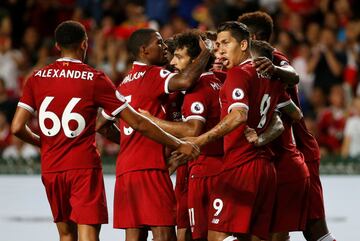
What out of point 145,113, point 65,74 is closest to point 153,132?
point 145,113

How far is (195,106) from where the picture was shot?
7324 millimetres

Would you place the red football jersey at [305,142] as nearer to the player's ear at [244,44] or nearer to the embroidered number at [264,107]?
the embroidered number at [264,107]

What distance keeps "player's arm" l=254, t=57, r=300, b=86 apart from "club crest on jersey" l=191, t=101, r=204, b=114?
1.89 ft

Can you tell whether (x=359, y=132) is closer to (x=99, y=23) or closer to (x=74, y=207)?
(x=99, y=23)

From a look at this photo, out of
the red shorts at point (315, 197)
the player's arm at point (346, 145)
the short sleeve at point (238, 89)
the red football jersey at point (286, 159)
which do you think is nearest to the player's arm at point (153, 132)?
the short sleeve at point (238, 89)

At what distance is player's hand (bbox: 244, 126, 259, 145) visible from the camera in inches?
273

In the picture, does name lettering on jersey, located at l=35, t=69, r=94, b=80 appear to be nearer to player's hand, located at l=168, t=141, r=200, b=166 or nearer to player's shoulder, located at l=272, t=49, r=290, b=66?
player's hand, located at l=168, t=141, r=200, b=166

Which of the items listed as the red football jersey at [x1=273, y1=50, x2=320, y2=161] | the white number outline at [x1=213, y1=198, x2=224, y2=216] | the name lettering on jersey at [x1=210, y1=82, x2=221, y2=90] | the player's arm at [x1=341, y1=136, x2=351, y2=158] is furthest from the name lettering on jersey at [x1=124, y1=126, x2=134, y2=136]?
the player's arm at [x1=341, y1=136, x2=351, y2=158]

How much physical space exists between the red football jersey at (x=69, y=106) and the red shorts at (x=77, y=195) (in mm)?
60

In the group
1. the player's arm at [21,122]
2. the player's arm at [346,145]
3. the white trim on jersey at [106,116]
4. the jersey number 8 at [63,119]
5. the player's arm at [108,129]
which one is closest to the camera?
the jersey number 8 at [63,119]

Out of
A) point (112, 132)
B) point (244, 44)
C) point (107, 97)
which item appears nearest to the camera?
point (107, 97)

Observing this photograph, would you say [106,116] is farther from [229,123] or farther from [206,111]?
[229,123]

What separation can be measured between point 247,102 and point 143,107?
0.93 meters

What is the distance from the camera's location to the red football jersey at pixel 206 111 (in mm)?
7332
